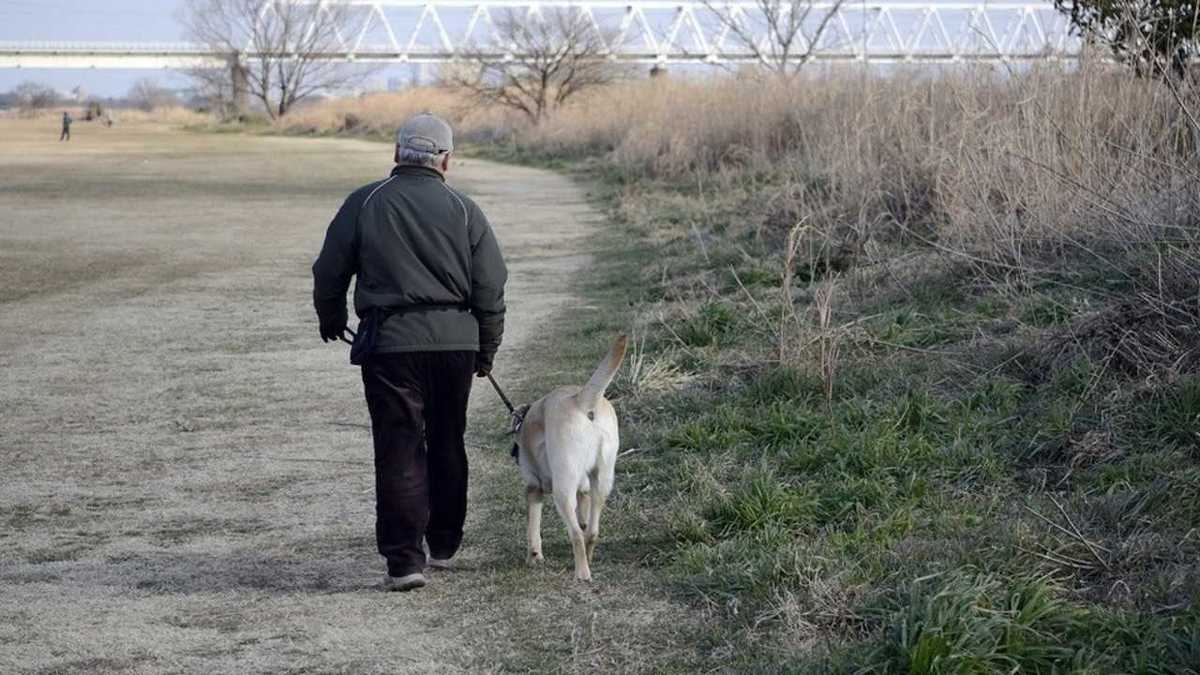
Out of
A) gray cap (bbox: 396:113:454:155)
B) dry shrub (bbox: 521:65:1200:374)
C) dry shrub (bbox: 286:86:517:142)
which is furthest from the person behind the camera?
dry shrub (bbox: 286:86:517:142)

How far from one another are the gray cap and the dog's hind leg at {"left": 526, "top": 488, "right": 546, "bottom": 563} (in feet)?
4.53

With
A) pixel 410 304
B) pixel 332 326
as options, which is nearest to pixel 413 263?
pixel 410 304

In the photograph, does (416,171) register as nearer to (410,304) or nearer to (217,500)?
(410,304)

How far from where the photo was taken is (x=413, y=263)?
5621 millimetres

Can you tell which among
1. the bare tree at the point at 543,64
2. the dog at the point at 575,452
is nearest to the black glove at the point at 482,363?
the dog at the point at 575,452

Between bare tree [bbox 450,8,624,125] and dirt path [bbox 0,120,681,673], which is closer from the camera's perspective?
dirt path [bbox 0,120,681,673]

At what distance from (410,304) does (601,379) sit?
787 millimetres

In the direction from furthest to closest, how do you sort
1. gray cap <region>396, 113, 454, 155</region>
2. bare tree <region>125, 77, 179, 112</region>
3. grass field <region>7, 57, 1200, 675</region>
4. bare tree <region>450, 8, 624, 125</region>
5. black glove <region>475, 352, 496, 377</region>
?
→ bare tree <region>125, 77, 179, 112</region> → bare tree <region>450, 8, 624, 125</region> → black glove <region>475, 352, 496, 377</region> → gray cap <region>396, 113, 454, 155</region> → grass field <region>7, 57, 1200, 675</region>

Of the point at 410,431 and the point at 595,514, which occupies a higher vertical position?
the point at 410,431

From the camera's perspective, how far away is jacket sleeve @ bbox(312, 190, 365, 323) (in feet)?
18.6

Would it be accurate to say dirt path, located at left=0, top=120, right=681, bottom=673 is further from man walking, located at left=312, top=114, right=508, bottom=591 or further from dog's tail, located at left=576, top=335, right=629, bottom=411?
dog's tail, located at left=576, top=335, right=629, bottom=411

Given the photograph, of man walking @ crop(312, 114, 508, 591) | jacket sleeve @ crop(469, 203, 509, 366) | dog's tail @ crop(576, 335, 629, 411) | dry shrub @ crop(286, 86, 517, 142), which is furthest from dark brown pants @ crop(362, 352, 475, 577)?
dry shrub @ crop(286, 86, 517, 142)

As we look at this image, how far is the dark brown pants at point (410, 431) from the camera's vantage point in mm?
5609

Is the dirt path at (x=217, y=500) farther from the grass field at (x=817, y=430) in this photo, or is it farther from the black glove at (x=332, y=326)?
the black glove at (x=332, y=326)
